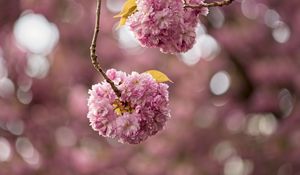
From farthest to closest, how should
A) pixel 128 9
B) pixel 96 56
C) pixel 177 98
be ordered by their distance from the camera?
pixel 177 98, pixel 128 9, pixel 96 56

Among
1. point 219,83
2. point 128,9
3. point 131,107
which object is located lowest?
point 131,107

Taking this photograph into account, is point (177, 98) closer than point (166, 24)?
No

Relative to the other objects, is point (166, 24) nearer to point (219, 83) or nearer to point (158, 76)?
point (158, 76)

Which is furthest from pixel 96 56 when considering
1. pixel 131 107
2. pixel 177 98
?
pixel 177 98

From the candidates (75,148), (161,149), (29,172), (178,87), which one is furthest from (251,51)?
(29,172)

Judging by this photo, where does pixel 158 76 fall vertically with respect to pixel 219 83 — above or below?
below

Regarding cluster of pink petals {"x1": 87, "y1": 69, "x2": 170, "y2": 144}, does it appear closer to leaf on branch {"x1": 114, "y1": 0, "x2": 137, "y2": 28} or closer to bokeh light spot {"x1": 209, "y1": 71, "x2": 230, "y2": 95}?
leaf on branch {"x1": 114, "y1": 0, "x2": 137, "y2": 28}

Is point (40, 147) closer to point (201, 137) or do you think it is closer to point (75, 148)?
point (75, 148)

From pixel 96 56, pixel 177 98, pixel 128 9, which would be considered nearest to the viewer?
pixel 96 56

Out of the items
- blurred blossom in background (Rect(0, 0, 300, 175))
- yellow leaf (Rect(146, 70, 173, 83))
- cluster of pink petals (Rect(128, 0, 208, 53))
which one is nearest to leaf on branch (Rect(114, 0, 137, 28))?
cluster of pink petals (Rect(128, 0, 208, 53))
